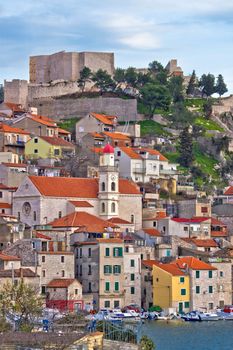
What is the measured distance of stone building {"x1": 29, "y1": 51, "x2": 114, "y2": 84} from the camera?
144 m

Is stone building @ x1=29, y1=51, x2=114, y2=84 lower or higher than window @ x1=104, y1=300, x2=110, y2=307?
higher

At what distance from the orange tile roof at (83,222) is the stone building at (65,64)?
48177mm

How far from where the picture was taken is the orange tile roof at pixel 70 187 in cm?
9969

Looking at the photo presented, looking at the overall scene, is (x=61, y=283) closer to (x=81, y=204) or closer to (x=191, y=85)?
(x=81, y=204)

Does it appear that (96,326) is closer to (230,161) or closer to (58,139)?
(58,139)

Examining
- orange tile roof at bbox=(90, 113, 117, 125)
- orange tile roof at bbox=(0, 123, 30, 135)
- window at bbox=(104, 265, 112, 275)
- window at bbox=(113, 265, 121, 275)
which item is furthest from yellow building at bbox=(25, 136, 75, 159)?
window at bbox=(104, 265, 112, 275)

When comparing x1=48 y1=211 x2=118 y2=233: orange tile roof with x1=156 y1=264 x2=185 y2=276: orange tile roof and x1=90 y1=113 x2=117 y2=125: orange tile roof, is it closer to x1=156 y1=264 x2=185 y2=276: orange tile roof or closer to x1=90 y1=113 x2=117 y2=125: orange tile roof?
x1=156 y1=264 x2=185 y2=276: orange tile roof

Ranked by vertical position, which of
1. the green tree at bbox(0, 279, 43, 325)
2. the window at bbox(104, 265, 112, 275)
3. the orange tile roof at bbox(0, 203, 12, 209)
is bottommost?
the green tree at bbox(0, 279, 43, 325)

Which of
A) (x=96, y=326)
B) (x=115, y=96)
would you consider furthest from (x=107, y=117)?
(x=96, y=326)

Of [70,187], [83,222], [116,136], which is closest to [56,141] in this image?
[116,136]

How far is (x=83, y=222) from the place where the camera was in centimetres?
9544

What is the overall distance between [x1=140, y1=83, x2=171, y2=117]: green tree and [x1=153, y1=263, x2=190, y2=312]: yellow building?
155ft

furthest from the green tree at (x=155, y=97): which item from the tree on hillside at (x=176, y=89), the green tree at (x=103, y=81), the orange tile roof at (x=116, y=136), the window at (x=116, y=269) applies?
the window at (x=116, y=269)

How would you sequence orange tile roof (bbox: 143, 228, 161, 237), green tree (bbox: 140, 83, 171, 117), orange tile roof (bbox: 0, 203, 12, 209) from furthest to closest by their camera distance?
green tree (bbox: 140, 83, 171, 117)
orange tile roof (bbox: 0, 203, 12, 209)
orange tile roof (bbox: 143, 228, 161, 237)
